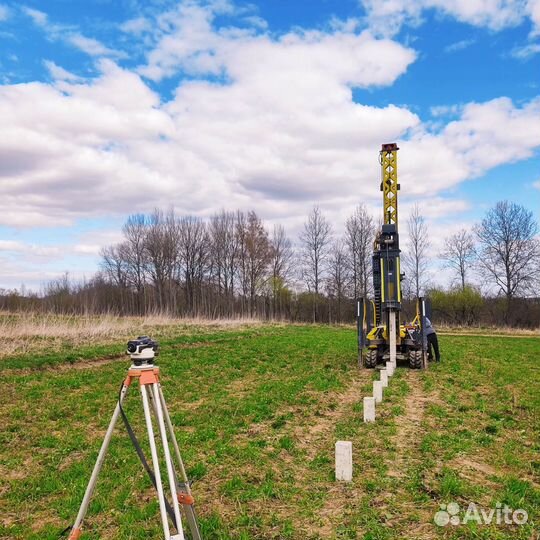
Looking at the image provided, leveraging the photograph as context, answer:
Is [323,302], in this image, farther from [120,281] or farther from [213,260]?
[120,281]

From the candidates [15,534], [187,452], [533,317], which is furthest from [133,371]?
[533,317]

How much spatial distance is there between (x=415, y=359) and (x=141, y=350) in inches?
452

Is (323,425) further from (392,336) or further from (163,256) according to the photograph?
(163,256)

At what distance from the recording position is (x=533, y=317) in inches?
1615

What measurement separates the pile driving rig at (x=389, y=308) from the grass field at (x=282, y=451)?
1.17m

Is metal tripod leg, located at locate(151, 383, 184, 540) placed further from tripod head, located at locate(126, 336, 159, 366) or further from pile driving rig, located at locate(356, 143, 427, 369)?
pile driving rig, located at locate(356, 143, 427, 369)

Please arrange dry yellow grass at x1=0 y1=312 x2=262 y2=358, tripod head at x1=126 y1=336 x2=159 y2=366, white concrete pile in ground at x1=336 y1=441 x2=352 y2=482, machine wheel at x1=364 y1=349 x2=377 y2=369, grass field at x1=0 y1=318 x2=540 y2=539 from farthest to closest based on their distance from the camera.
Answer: dry yellow grass at x1=0 y1=312 x2=262 y2=358
machine wheel at x1=364 y1=349 x2=377 y2=369
white concrete pile in ground at x1=336 y1=441 x2=352 y2=482
grass field at x1=0 y1=318 x2=540 y2=539
tripod head at x1=126 y1=336 x2=159 y2=366

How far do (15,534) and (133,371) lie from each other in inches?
98.6

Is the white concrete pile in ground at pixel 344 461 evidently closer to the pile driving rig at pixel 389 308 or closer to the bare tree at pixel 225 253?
the pile driving rig at pixel 389 308

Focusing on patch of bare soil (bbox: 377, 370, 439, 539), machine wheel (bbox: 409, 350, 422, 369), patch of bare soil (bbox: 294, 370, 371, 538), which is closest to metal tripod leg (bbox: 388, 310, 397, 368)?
machine wheel (bbox: 409, 350, 422, 369)

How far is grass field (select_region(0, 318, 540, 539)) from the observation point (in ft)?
13.7

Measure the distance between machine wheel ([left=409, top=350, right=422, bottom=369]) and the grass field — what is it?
0.78m

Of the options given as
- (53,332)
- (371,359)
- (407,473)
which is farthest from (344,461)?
(53,332)

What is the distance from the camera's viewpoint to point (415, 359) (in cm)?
1302
